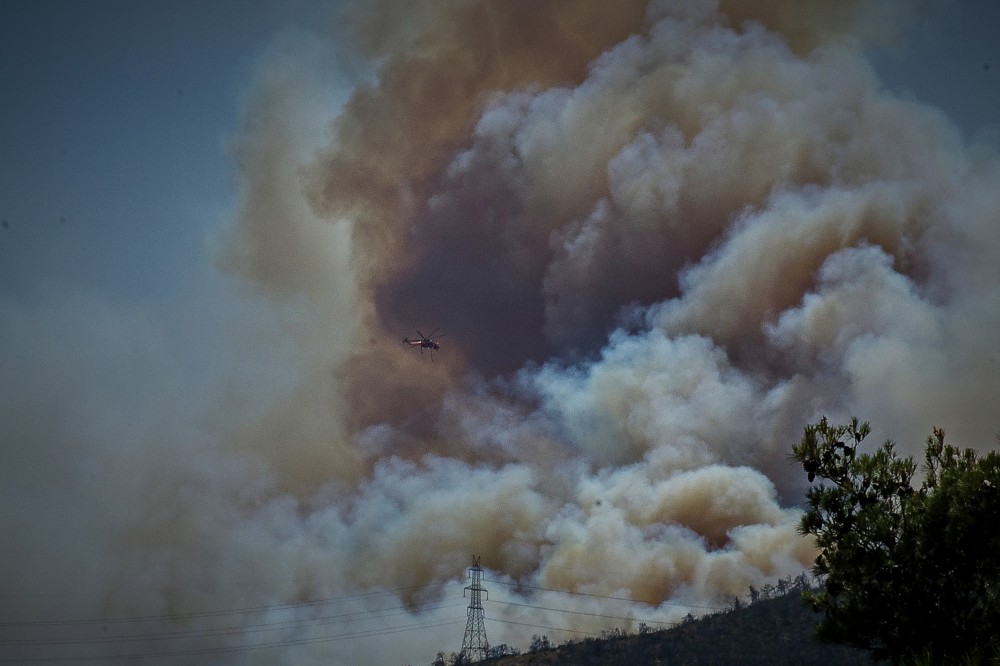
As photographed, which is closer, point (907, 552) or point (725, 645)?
point (907, 552)

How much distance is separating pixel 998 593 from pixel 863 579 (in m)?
4.28

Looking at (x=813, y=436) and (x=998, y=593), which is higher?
(x=813, y=436)

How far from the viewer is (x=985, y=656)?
2922 centimetres

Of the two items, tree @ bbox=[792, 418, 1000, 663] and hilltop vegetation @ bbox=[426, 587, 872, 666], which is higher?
hilltop vegetation @ bbox=[426, 587, 872, 666]

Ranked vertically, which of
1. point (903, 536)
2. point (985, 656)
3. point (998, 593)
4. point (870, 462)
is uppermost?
point (870, 462)

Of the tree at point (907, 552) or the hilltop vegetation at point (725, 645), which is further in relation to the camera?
the hilltop vegetation at point (725, 645)

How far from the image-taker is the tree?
30.8 metres

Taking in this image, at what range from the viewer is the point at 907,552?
32.1 m

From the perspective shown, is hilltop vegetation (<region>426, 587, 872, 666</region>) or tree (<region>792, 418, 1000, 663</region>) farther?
hilltop vegetation (<region>426, 587, 872, 666</region>)

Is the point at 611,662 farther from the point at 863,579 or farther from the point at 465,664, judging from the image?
the point at 863,579

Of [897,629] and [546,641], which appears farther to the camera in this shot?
[546,641]

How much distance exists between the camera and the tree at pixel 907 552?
30781 millimetres

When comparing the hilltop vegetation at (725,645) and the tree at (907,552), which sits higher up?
the hilltop vegetation at (725,645)

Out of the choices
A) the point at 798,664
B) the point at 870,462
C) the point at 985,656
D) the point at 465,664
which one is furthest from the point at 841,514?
the point at 465,664
